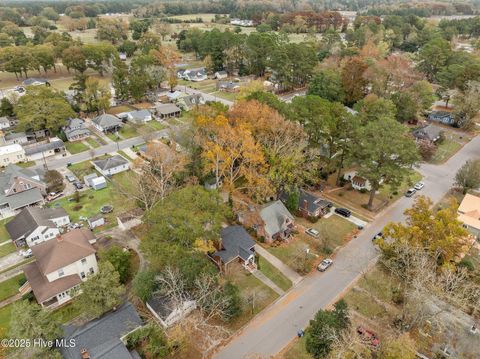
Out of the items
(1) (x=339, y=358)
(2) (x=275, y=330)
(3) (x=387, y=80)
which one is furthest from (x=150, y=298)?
(3) (x=387, y=80)

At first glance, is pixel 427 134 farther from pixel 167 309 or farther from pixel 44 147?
pixel 44 147

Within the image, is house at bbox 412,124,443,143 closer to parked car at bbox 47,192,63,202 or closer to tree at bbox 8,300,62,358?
parked car at bbox 47,192,63,202

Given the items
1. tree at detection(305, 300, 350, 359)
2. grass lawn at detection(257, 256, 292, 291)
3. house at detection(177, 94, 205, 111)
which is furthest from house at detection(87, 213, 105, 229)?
A: house at detection(177, 94, 205, 111)

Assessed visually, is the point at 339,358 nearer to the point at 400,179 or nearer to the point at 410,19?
the point at 400,179

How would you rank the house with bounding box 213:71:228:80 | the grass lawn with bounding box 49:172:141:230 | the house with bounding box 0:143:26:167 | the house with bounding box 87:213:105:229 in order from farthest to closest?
the house with bounding box 213:71:228:80 < the house with bounding box 0:143:26:167 < the grass lawn with bounding box 49:172:141:230 < the house with bounding box 87:213:105:229

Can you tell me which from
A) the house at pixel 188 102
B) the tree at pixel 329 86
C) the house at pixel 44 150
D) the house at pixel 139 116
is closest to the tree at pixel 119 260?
the house at pixel 44 150

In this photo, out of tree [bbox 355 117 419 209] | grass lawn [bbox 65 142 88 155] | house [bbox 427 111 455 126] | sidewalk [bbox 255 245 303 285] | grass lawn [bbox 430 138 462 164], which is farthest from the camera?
house [bbox 427 111 455 126]
